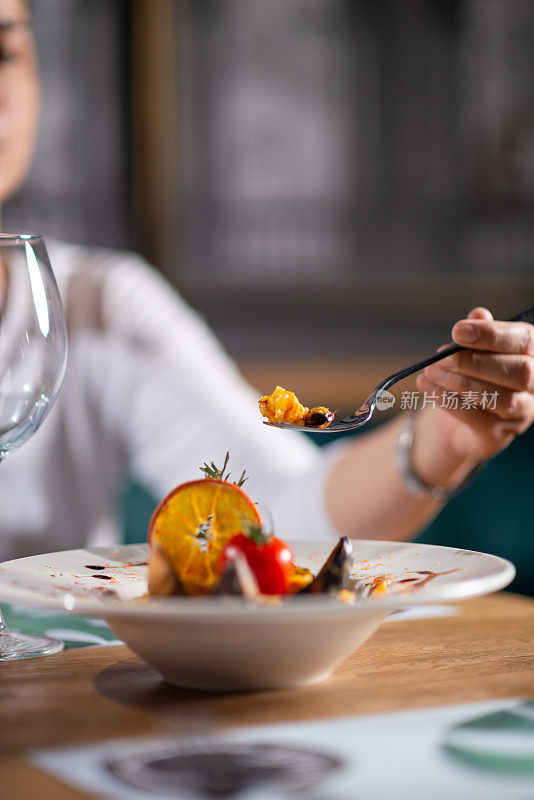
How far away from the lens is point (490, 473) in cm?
176

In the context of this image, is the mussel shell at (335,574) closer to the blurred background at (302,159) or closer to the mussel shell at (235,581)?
the mussel shell at (235,581)

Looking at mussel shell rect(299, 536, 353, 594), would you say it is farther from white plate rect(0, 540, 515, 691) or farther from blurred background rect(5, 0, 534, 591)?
blurred background rect(5, 0, 534, 591)

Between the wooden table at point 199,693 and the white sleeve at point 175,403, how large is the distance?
0.49 meters

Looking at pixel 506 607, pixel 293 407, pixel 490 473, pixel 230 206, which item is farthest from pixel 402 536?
pixel 230 206

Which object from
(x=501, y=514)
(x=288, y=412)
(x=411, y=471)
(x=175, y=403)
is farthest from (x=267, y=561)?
(x=501, y=514)

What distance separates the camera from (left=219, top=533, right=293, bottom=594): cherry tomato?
0.40 metres

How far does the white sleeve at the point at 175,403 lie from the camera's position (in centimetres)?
104

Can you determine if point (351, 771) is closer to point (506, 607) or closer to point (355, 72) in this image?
point (506, 607)

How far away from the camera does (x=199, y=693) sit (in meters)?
0.41

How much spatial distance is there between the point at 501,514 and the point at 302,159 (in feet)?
5.94

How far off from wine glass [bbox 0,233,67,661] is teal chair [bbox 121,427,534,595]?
1.30 m

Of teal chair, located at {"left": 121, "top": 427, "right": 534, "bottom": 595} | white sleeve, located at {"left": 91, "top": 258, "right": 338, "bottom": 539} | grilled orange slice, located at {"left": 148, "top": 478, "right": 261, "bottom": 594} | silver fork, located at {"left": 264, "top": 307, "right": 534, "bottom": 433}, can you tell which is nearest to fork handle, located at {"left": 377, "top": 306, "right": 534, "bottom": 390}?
silver fork, located at {"left": 264, "top": 307, "right": 534, "bottom": 433}

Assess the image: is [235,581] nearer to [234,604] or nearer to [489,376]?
[234,604]

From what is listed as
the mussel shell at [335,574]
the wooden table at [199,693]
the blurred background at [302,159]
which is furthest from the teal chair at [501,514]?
the mussel shell at [335,574]
